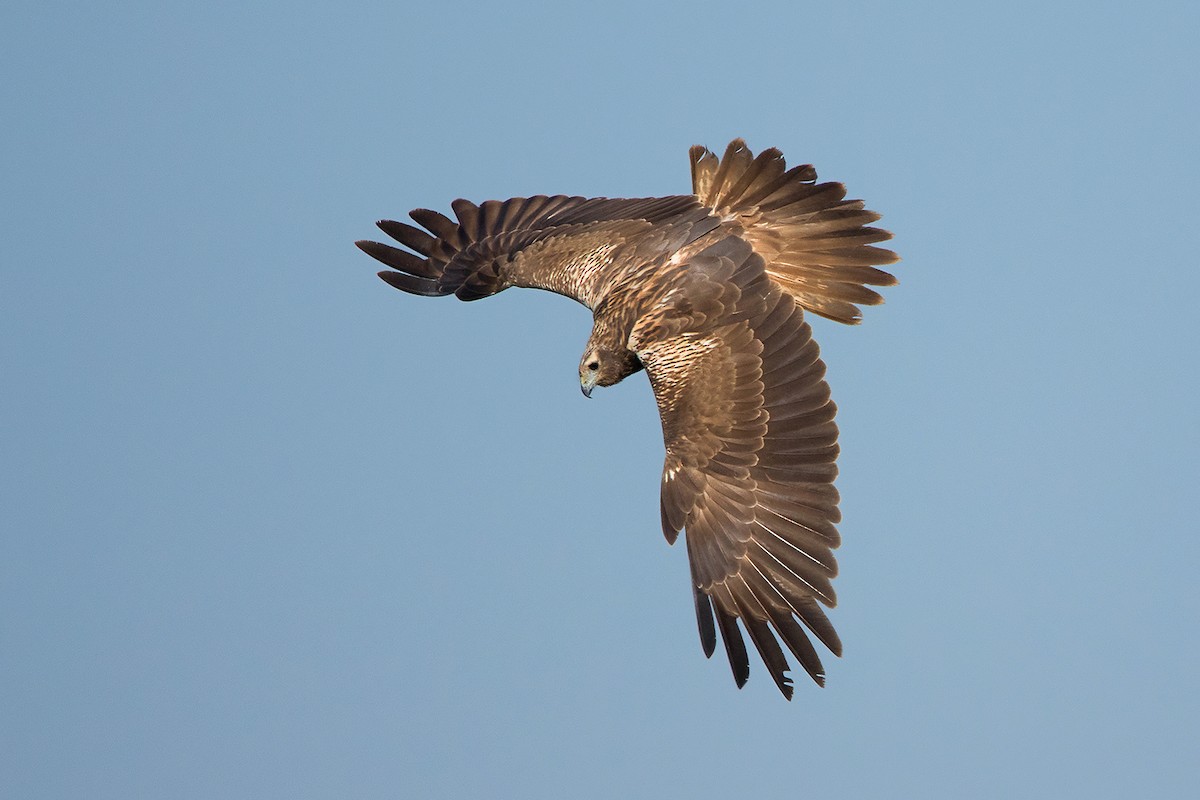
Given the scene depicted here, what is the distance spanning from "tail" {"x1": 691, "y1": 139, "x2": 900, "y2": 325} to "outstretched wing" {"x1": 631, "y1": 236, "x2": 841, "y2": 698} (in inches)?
16.6

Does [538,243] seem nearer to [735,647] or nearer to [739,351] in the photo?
[739,351]

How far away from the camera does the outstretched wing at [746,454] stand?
414 inches

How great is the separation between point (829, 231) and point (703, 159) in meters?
1.08

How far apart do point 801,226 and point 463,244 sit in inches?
135

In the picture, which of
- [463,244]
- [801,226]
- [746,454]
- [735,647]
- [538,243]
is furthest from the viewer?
[463,244]

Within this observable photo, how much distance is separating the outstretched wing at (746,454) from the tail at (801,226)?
0.42 meters

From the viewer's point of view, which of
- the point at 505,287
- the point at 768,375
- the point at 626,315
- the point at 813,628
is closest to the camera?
the point at 813,628

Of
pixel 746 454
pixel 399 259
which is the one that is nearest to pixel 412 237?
pixel 399 259

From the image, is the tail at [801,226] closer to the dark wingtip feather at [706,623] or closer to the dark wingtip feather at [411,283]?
the dark wingtip feather at [706,623]

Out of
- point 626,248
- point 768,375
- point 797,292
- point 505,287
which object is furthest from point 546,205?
point 768,375

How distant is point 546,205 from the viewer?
14.3 m

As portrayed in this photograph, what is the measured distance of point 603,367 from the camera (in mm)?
12344

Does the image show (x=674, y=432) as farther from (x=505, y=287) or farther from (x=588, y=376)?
(x=505, y=287)

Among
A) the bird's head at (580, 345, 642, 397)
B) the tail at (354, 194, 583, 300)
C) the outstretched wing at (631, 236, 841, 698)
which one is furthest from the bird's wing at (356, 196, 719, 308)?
the outstretched wing at (631, 236, 841, 698)
